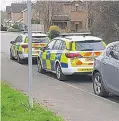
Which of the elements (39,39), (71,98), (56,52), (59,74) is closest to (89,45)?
(56,52)

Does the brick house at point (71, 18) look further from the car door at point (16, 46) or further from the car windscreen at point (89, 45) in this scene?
the car windscreen at point (89, 45)

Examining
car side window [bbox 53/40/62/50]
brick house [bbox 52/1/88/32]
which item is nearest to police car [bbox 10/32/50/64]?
car side window [bbox 53/40/62/50]

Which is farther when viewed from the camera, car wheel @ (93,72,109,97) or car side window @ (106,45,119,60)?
car wheel @ (93,72,109,97)

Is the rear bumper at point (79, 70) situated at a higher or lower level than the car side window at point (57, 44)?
lower

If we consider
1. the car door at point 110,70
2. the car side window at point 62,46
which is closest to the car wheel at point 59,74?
the car side window at point 62,46

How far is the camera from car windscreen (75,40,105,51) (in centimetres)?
1303

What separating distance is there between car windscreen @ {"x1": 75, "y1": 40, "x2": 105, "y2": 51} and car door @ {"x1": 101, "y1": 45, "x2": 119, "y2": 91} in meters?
2.79

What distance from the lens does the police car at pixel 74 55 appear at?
12.8 m

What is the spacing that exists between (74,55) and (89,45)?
730mm

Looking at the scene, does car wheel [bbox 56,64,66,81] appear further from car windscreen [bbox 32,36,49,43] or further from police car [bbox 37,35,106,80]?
car windscreen [bbox 32,36,49,43]

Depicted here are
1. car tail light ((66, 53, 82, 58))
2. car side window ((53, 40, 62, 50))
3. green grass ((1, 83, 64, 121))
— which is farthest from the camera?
car side window ((53, 40, 62, 50))

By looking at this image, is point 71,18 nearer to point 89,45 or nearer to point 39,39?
point 39,39

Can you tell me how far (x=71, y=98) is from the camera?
9.83 metres

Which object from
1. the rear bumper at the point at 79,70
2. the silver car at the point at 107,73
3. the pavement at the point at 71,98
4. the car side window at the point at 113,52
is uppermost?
the car side window at the point at 113,52
